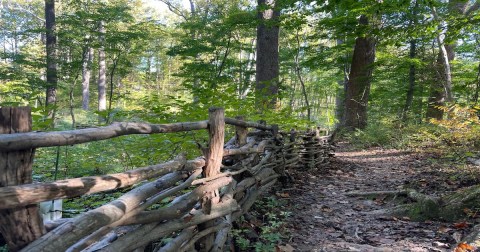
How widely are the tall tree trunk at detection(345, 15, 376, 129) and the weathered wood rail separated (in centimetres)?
909

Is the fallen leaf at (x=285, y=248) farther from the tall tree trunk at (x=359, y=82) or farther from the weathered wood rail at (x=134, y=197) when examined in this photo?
the tall tree trunk at (x=359, y=82)

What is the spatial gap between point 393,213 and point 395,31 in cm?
380

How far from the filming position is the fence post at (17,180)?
1261 mm

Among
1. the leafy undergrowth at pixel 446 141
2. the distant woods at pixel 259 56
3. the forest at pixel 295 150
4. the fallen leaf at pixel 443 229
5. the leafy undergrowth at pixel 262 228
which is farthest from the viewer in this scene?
the distant woods at pixel 259 56

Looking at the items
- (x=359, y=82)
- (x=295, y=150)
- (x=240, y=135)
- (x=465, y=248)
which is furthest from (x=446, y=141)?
(x=359, y=82)

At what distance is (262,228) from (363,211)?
5.83 feet

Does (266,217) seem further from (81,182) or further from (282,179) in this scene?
(81,182)

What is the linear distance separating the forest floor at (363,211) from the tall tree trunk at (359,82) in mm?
4515

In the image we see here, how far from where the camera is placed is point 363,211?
4395mm

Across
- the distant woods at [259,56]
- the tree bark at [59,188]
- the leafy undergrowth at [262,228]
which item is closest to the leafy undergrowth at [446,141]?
the distant woods at [259,56]

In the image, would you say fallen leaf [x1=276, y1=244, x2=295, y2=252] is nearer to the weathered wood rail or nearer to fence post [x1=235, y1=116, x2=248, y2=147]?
the weathered wood rail

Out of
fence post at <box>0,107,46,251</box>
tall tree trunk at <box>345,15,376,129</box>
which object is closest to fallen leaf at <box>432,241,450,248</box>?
fence post at <box>0,107,46,251</box>

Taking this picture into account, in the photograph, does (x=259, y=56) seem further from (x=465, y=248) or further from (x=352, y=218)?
(x=465, y=248)

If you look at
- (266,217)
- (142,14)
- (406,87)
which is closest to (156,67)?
(142,14)
